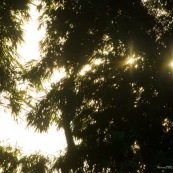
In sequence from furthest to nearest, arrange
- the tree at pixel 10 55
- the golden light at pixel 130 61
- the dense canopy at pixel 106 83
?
the tree at pixel 10 55 < the golden light at pixel 130 61 < the dense canopy at pixel 106 83

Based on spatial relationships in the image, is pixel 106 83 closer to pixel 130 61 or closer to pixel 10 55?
pixel 130 61

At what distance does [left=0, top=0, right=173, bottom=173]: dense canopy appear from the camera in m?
5.74

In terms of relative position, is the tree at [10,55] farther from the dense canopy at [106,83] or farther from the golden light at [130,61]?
the golden light at [130,61]

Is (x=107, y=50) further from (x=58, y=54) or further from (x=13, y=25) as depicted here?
(x=13, y=25)

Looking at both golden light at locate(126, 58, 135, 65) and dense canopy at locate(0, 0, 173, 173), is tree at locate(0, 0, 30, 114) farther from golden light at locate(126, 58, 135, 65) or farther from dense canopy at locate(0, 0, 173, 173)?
golden light at locate(126, 58, 135, 65)

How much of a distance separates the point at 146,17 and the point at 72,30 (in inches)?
85.0

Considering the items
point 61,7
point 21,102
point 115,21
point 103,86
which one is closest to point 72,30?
point 61,7

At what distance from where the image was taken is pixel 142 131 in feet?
19.1

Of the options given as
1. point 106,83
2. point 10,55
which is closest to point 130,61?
point 106,83

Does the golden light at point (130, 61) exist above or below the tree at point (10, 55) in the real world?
below

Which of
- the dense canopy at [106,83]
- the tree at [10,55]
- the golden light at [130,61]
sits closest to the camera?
the dense canopy at [106,83]

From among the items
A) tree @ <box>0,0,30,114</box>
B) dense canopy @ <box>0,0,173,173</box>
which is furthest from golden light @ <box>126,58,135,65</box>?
tree @ <box>0,0,30,114</box>

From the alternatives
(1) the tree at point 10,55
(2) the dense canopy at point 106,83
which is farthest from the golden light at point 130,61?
(1) the tree at point 10,55

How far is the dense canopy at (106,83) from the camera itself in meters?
5.74
